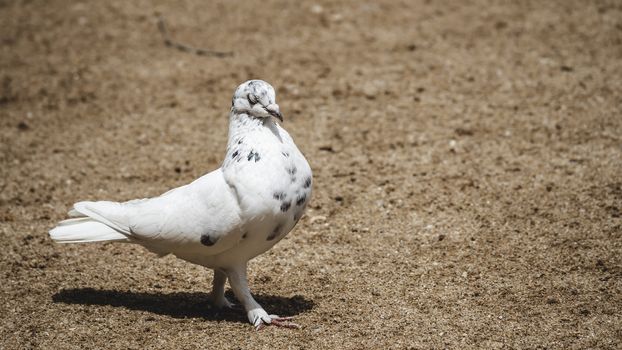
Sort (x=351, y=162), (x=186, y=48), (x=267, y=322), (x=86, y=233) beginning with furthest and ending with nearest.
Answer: (x=186, y=48) < (x=351, y=162) < (x=86, y=233) < (x=267, y=322)

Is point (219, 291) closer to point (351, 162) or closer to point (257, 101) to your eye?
point (257, 101)

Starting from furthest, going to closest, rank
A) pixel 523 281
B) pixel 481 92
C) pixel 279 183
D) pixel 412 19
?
pixel 412 19 → pixel 481 92 → pixel 523 281 → pixel 279 183

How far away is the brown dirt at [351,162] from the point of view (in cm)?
416

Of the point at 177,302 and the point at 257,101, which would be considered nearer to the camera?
the point at 257,101

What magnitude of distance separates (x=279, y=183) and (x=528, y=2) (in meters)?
5.92

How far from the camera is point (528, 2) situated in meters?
8.59

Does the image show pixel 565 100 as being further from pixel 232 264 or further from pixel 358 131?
pixel 232 264

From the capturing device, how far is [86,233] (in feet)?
13.8

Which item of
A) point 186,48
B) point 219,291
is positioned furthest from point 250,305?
point 186,48

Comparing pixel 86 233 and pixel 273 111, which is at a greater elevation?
pixel 273 111

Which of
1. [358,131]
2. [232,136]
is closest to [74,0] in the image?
[358,131]

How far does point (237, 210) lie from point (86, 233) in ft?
3.35

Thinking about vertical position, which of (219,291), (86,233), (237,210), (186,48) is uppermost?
(186,48)

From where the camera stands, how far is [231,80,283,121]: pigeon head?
3959 mm
